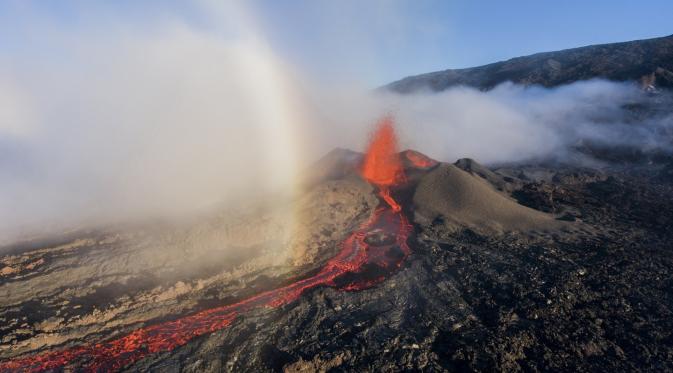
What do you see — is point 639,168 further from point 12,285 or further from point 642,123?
point 12,285

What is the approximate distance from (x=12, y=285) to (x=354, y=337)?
36.0 ft

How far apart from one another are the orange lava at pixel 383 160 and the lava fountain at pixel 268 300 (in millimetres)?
1518

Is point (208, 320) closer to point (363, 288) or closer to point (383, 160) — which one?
point (363, 288)

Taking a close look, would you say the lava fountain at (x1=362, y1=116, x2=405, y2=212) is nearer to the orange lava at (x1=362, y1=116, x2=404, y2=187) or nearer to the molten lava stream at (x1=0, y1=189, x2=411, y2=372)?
the orange lava at (x1=362, y1=116, x2=404, y2=187)

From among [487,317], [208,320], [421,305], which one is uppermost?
[208,320]

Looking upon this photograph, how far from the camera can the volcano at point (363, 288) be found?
29.1 feet

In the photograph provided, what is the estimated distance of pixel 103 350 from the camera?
9.40 metres

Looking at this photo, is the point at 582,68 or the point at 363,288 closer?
the point at 363,288

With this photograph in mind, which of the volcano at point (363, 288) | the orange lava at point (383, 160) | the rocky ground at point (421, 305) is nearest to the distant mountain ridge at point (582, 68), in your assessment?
the orange lava at point (383, 160)

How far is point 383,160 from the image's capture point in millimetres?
25203

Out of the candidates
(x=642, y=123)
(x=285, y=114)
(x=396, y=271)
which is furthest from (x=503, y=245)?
(x=285, y=114)

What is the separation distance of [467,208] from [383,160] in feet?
27.3

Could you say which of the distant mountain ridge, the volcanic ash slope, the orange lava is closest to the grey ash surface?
the volcanic ash slope

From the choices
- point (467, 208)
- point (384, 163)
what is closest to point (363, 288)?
point (467, 208)
